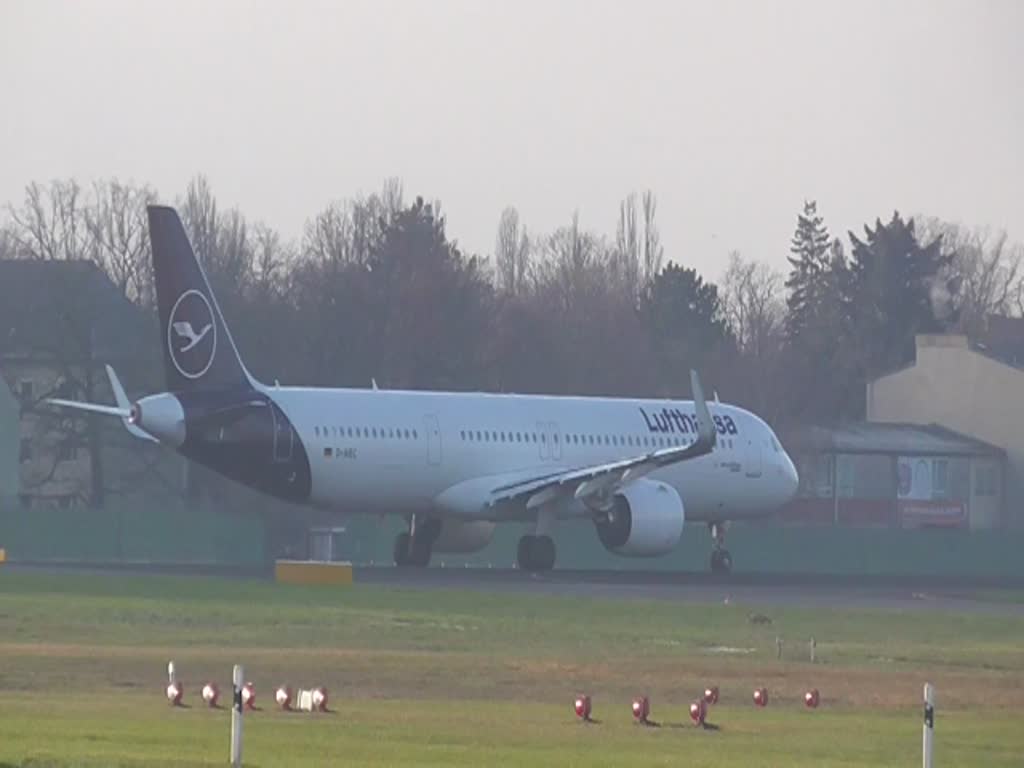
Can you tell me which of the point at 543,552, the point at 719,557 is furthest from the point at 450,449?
the point at 719,557

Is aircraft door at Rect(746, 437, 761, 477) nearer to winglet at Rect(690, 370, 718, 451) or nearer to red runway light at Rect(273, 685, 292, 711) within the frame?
winglet at Rect(690, 370, 718, 451)

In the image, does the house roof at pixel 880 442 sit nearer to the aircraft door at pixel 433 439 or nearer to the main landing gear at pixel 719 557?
the main landing gear at pixel 719 557

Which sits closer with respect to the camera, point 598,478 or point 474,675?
point 474,675

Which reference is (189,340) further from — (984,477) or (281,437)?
(984,477)

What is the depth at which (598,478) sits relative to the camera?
50375 millimetres

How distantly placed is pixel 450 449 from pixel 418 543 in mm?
3499

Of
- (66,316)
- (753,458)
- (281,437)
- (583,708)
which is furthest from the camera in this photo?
(66,316)

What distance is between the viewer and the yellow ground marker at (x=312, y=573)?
150 ft

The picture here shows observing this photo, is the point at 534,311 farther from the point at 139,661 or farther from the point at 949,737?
the point at 949,737

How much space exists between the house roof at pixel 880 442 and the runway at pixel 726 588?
35375 mm

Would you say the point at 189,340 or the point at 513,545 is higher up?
the point at 189,340

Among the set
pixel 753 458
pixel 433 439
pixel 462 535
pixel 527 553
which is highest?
pixel 753 458

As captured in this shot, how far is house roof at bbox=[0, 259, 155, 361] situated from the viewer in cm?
7800

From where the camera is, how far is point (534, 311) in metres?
97.9
